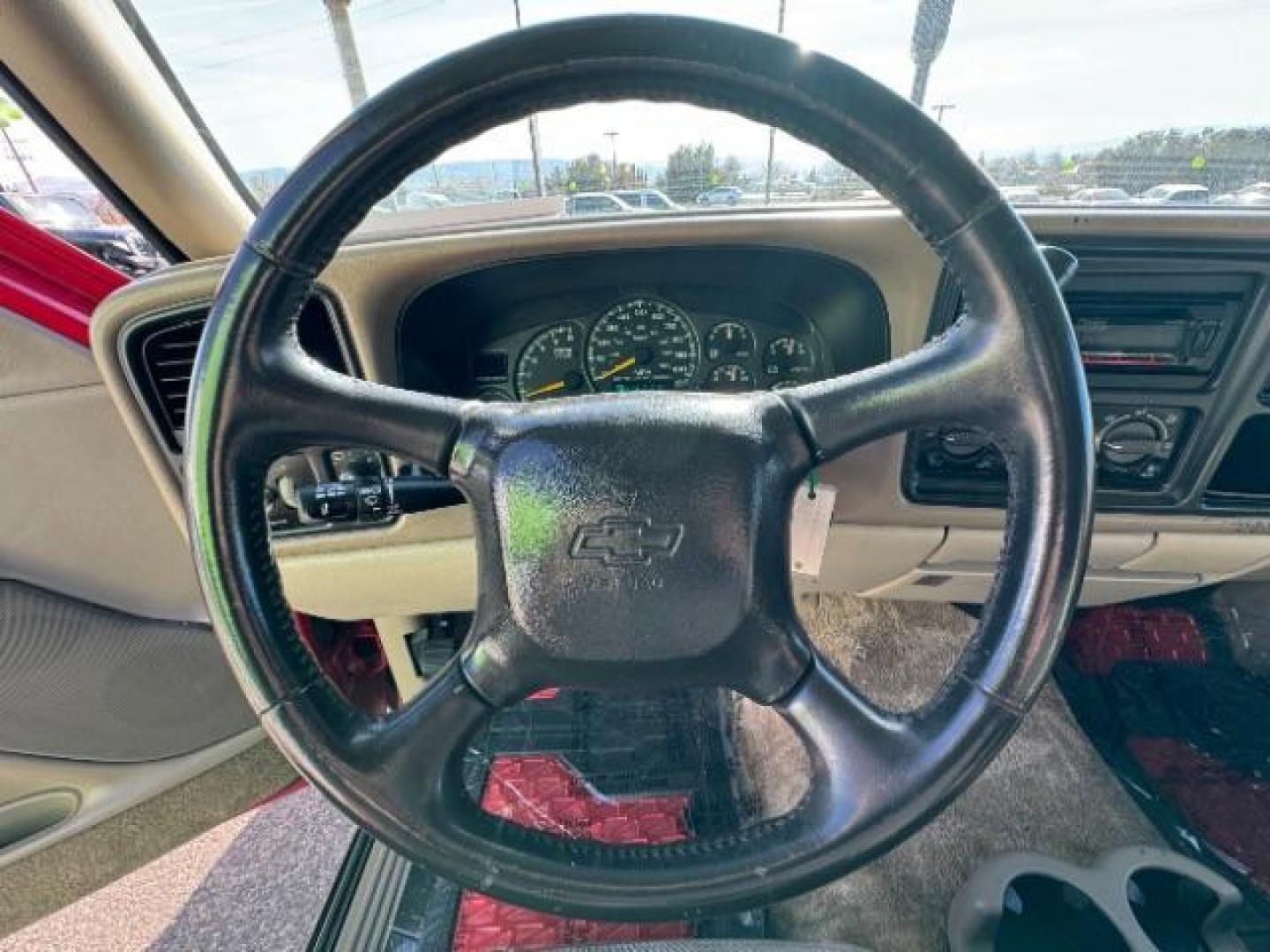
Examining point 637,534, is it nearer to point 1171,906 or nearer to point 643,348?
point 643,348

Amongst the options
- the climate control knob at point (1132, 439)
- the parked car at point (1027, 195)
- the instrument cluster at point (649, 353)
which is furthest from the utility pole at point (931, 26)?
the climate control knob at point (1132, 439)

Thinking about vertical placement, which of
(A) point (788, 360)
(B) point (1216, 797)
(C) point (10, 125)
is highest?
(C) point (10, 125)

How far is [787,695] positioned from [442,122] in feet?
1.87

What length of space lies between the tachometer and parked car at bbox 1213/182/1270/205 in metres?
0.98

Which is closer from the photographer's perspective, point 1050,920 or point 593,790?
point 1050,920

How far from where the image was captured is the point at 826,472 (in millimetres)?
1293

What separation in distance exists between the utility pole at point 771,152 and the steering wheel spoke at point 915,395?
8.9 inches

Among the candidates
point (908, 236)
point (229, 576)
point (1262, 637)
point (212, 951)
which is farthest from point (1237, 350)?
point (212, 951)

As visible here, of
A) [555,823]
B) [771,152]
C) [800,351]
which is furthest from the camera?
[555,823]

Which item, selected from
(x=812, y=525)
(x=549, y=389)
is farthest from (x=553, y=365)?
(x=812, y=525)

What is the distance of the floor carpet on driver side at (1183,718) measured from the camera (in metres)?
1.52

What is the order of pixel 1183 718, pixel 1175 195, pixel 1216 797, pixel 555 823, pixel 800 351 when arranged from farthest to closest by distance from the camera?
pixel 1183 718
pixel 1216 797
pixel 555 823
pixel 800 351
pixel 1175 195

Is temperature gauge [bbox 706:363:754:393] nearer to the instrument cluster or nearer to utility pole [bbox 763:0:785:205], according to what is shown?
the instrument cluster

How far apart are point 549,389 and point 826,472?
483 millimetres
